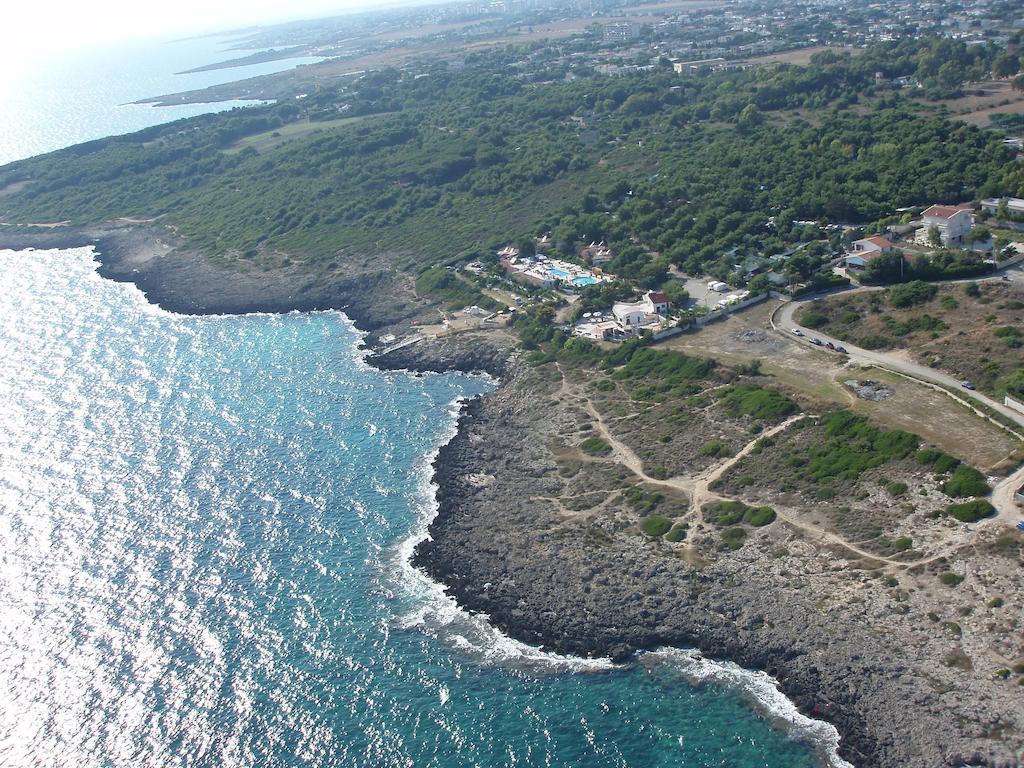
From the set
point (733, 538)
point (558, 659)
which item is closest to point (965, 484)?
point (733, 538)

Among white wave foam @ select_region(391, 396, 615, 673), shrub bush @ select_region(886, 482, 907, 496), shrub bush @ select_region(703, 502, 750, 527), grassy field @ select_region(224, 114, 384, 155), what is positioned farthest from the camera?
grassy field @ select_region(224, 114, 384, 155)

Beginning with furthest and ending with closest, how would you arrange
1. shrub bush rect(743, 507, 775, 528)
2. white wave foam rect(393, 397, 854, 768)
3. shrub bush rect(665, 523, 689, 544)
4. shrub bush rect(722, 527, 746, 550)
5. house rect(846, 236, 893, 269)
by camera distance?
A: house rect(846, 236, 893, 269)
shrub bush rect(665, 523, 689, 544)
shrub bush rect(743, 507, 775, 528)
shrub bush rect(722, 527, 746, 550)
white wave foam rect(393, 397, 854, 768)

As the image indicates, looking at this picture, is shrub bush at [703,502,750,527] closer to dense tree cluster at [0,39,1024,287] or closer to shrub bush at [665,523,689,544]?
shrub bush at [665,523,689,544]

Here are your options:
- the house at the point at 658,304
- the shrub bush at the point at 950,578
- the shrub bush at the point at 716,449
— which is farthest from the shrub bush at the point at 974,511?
the house at the point at 658,304

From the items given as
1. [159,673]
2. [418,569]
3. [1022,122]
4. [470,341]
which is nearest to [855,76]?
[1022,122]

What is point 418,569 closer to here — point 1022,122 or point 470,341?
point 470,341

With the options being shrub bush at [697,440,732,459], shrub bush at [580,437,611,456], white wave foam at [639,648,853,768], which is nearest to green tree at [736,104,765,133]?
shrub bush at [580,437,611,456]

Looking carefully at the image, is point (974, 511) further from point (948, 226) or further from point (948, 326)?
point (948, 226)
